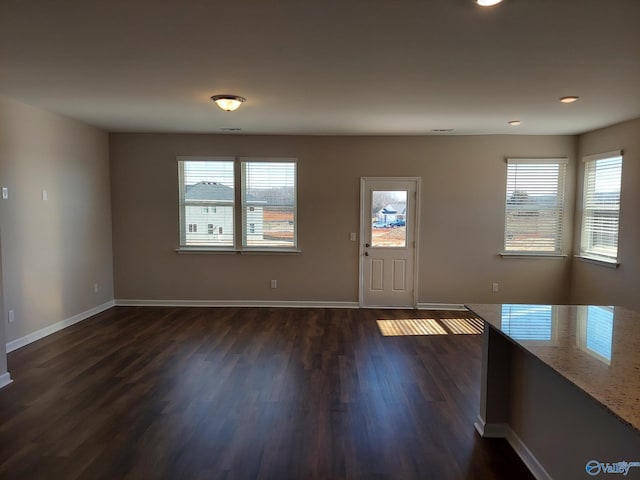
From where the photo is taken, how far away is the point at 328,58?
9.11 feet

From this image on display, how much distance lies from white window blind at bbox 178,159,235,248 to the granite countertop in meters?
4.29

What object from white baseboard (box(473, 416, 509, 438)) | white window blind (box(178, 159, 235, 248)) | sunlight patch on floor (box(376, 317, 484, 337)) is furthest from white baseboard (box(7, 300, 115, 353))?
white baseboard (box(473, 416, 509, 438))

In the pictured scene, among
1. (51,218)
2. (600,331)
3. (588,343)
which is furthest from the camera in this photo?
(51,218)

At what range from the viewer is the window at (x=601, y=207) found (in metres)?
4.85

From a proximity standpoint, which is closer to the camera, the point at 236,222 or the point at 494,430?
the point at 494,430

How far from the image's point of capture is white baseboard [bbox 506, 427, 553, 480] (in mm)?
2115

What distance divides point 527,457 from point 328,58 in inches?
117

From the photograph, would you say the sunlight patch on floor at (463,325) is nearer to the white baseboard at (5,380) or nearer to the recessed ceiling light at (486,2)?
the recessed ceiling light at (486,2)

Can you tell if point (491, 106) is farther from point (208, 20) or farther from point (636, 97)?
point (208, 20)

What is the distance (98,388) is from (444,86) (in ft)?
13.3

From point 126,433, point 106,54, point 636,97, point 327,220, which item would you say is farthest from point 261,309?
point 636,97

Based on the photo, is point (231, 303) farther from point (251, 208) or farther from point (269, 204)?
point (269, 204)

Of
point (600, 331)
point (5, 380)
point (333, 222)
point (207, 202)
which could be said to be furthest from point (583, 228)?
point (5, 380)

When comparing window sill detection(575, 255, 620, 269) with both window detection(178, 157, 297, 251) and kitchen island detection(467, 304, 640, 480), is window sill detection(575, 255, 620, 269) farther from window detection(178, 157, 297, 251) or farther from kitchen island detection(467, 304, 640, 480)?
window detection(178, 157, 297, 251)
